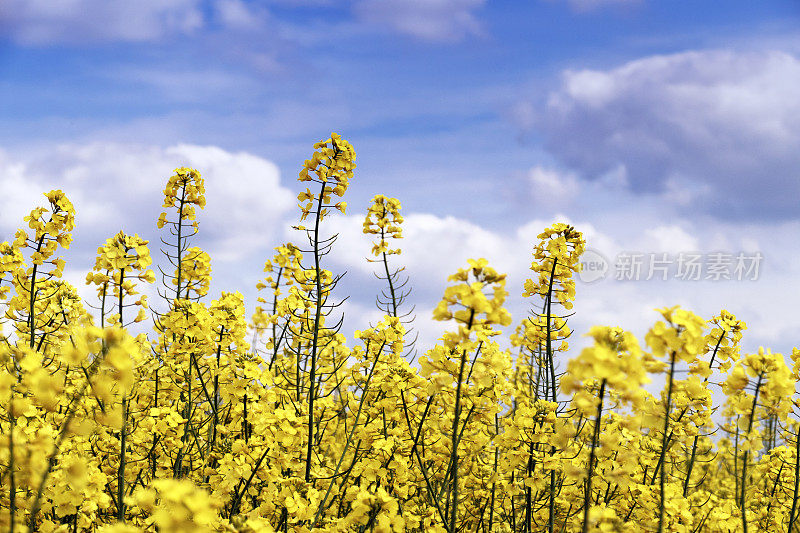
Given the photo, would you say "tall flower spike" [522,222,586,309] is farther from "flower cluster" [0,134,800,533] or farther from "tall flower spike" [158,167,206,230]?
"tall flower spike" [158,167,206,230]

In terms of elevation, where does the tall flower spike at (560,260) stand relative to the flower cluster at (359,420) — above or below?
above

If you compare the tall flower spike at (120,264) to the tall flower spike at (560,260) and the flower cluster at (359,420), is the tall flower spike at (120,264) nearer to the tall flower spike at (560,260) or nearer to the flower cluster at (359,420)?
the flower cluster at (359,420)

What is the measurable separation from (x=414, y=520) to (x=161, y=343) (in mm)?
3974

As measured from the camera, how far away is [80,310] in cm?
689

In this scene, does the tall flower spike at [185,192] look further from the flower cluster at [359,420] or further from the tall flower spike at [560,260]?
the tall flower spike at [560,260]

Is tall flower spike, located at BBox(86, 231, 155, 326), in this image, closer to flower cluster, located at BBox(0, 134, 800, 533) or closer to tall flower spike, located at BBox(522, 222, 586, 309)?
flower cluster, located at BBox(0, 134, 800, 533)

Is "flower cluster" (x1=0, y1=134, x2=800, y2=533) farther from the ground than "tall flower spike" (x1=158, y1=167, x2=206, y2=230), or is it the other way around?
"tall flower spike" (x1=158, y1=167, x2=206, y2=230)

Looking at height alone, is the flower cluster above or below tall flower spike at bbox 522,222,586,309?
below

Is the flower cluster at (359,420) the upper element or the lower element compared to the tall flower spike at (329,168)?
lower

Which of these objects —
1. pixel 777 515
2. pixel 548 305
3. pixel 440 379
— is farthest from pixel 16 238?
pixel 777 515

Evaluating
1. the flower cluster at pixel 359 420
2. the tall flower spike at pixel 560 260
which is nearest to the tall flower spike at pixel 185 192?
the flower cluster at pixel 359 420

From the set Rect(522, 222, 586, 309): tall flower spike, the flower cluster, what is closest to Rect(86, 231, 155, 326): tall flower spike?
the flower cluster

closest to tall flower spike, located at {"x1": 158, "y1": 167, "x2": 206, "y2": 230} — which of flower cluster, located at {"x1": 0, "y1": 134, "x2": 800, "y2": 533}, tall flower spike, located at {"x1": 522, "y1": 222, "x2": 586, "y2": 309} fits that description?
flower cluster, located at {"x1": 0, "y1": 134, "x2": 800, "y2": 533}

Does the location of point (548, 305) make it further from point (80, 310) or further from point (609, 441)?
point (80, 310)
